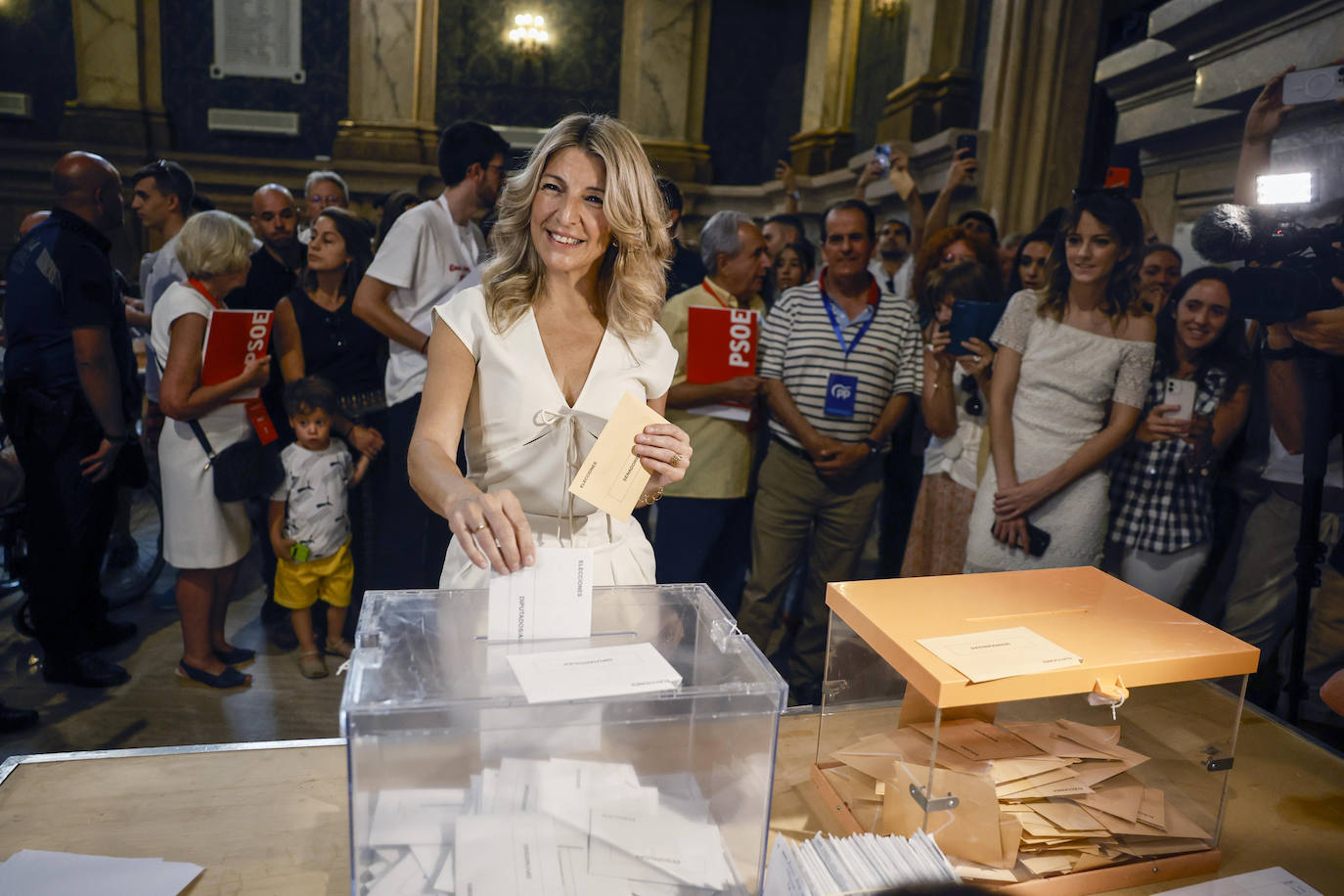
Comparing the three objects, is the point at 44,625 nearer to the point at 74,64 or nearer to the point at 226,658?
the point at 226,658

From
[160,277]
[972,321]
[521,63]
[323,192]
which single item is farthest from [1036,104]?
[521,63]

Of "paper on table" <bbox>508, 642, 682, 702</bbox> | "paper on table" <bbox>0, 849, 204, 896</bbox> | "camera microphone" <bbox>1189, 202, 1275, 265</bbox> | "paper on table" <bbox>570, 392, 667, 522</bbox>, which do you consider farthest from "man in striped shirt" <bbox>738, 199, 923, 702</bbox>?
"paper on table" <bbox>0, 849, 204, 896</bbox>

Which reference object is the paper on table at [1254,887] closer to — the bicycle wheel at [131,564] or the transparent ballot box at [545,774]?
the transparent ballot box at [545,774]

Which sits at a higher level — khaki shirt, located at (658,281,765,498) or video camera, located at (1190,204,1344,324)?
video camera, located at (1190,204,1344,324)

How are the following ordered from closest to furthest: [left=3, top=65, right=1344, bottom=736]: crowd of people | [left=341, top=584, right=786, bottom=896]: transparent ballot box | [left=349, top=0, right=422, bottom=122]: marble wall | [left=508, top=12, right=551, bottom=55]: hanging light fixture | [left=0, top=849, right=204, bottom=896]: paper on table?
[left=341, top=584, right=786, bottom=896]: transparent ballot box → [left=0, top=849, right=204, bottom=896]: paper on table → [left=3, top=65, right=1344, bottom=736]: crowd of people → [left=349, top=0, right=422, bottom=122]: marble wall → [left=508, top=12, right=551, bottom=55]: hanging light fixture

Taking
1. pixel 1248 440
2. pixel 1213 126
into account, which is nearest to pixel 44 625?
pixel 1248 440

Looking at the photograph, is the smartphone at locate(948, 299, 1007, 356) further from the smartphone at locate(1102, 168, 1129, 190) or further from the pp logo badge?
the smartphone at locate(1102, 168, 1129, 190)

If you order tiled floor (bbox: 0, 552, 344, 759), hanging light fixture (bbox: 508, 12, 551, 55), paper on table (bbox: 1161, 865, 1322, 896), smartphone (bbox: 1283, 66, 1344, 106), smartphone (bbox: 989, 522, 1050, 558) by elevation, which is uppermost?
hanging light fixture (bbox: 508, 12, 551, 55)

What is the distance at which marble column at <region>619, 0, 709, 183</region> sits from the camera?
871cm

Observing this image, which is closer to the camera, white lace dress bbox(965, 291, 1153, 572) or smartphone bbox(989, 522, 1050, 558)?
white lace dress bbox(965, 291, 1153, 572)

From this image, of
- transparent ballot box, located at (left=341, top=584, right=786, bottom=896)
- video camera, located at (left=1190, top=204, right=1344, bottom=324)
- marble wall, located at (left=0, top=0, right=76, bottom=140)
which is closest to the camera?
transparent ballot box, located at (left=341, top=584, right=786, bottom=896)

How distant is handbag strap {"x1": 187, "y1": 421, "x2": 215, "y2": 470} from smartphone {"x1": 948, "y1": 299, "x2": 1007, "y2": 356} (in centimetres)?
241

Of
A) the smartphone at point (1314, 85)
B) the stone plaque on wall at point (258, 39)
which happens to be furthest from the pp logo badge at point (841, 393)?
the stone plaque on wall at point (258, 39)

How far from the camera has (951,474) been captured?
9.73 ft
